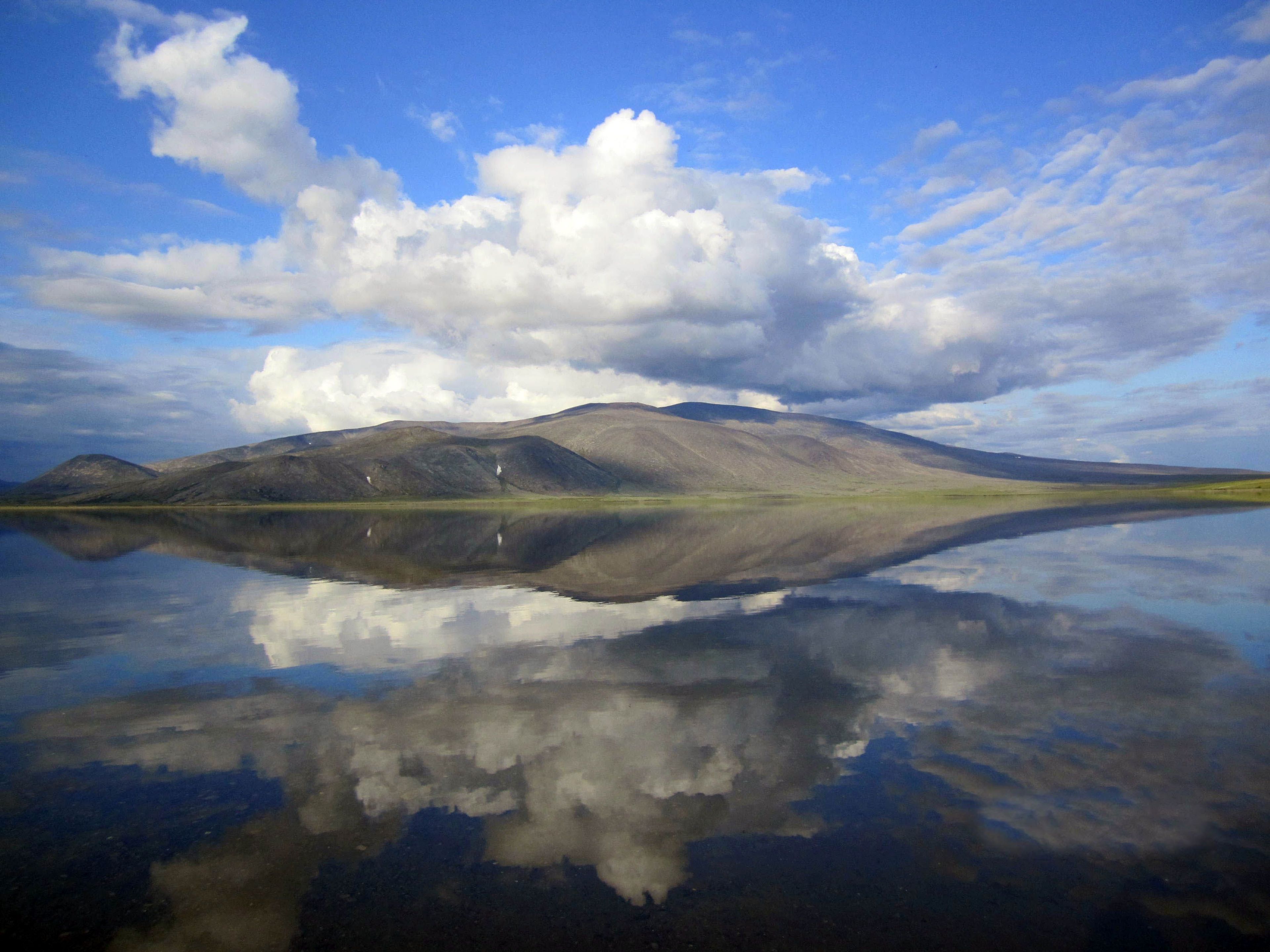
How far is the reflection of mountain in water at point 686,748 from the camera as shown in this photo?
9891mm

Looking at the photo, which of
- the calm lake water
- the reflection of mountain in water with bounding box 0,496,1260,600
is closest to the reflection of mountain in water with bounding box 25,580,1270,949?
the calm lake water

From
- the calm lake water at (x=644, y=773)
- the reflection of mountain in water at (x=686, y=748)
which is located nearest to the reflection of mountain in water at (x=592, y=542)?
the calm lake water at (x=644, y=773)

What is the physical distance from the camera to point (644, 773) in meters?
12.4

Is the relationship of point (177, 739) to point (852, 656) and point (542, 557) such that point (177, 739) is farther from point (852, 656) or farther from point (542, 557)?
point (542, 557)

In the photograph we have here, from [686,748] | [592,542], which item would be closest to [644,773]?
[686,748]

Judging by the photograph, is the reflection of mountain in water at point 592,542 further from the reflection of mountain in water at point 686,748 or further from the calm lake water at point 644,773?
the reflection of mountain in water at point 686,748

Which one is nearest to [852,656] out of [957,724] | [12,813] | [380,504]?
[957,724]

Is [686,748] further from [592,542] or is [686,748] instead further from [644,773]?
[592,542]

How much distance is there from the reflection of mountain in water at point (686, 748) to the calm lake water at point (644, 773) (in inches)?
2.9

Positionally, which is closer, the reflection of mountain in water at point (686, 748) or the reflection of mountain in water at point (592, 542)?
the reflection of mountain in water at point (686, 748)

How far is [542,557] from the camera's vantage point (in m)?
49.4

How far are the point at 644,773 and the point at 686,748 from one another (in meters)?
1.37

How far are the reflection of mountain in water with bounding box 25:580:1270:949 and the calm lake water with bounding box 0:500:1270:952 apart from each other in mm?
74

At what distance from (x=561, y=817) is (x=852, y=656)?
38.6 feet
